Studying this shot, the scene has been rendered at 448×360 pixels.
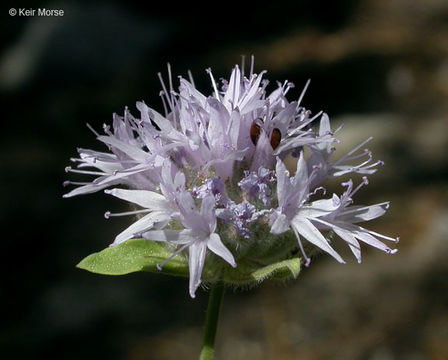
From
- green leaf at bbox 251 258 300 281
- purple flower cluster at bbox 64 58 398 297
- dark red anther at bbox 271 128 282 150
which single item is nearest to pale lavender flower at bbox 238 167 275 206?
purple flower cluster at bbox 64 58 398 297

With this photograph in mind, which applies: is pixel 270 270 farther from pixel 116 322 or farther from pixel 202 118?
pixel 116 322

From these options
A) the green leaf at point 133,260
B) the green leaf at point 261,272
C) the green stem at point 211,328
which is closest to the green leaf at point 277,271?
the green leaf at point 261,272

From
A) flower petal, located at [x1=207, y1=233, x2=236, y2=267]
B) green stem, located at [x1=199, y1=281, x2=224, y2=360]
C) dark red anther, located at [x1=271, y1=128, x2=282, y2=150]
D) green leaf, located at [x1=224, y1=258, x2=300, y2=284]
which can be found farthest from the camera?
dark red anther, located at [x1=271, y1=128, x2=282, y2=150]

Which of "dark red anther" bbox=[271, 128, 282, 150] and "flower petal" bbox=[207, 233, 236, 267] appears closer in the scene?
"flower petal" bbox=[207, 233, 236, 267]

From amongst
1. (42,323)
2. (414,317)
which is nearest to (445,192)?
(414,317)

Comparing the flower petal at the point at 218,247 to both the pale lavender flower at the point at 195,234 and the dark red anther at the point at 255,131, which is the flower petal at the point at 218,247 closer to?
the pale lavender flower at the point at 195,234

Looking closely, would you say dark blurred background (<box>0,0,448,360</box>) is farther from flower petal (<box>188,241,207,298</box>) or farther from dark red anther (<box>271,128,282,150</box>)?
flower petal (<box>188,241,207,298</box>)
